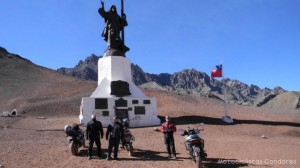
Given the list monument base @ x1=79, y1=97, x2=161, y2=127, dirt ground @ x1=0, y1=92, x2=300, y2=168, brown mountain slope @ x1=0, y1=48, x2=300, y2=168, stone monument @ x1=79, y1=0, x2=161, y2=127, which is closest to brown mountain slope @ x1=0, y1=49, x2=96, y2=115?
brown mountain slope @ x1=0, y1=48, x2=300, y2=168

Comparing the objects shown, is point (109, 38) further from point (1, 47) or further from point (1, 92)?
point (1, 47)

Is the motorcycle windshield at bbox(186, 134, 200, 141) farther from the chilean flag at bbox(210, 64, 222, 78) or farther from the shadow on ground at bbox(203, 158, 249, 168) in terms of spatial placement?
the chilean flag at bbox(210, 64, 222, 78)

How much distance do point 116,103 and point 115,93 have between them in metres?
1.02

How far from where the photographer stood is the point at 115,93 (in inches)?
874

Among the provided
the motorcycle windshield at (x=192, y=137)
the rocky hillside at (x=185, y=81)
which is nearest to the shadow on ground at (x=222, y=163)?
the motorcycle windshield at (x=192, y=137)

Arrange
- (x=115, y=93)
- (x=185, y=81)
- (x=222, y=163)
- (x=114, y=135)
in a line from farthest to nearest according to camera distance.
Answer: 1. (x=185, y=81)
2. (x=115, y=93)
3. (x=114, y=135)
4. (x=222, y=163)

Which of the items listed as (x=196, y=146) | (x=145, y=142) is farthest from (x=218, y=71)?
(x=196, y=146)

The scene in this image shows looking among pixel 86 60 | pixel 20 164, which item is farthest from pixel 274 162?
pixel 86 60

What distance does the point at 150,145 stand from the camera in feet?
47.3

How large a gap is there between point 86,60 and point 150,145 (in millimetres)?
82931

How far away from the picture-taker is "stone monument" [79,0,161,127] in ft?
68.6

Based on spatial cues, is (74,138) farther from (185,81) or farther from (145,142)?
(185,81)

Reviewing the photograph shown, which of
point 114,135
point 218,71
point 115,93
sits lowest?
point 114,135

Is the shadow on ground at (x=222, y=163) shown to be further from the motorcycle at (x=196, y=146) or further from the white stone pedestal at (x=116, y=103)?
the white stone pedestal at (x=116, y=103)
